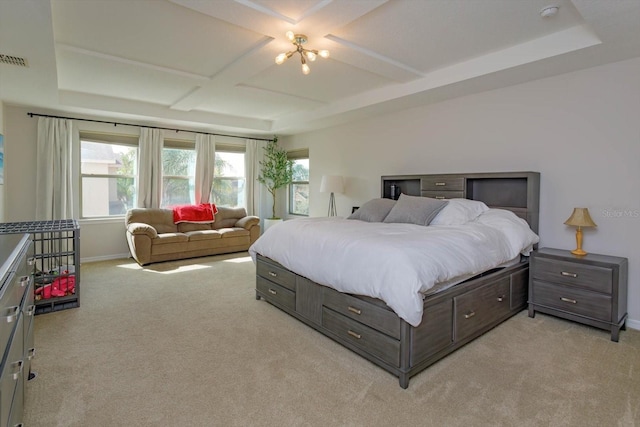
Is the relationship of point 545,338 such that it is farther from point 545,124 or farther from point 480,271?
point 545,124

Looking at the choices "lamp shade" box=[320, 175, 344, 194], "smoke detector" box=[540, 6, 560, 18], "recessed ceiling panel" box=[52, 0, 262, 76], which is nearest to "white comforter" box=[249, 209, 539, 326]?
"smoke detector" box=[540, 6, 560, 18]

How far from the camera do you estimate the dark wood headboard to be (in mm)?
3518

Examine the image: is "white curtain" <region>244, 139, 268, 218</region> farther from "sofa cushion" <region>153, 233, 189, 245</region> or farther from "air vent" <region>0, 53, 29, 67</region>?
"air vent" <region>0, 53, 29, 67</region>

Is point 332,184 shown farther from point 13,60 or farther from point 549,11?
point 13,60

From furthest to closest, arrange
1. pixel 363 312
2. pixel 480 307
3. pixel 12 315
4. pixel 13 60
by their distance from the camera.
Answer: pixel 13 60, pixel 480 307, pixel 363 312, pixel 12 315

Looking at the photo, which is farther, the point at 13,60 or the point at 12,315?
the point at 13,60

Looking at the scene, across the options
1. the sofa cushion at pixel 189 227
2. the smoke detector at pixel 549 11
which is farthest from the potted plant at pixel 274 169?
the smoke detector at pixel 549 11

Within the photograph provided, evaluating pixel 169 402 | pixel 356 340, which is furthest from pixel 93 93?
pixel 356 340

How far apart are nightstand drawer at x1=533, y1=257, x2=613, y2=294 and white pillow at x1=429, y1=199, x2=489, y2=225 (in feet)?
2.24

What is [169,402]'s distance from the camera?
2.00 metres

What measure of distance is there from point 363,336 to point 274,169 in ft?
17.2

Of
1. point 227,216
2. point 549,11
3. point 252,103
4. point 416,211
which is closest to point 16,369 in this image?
point 416,211

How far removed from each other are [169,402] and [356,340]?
1.27 m

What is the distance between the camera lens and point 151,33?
292 cm
